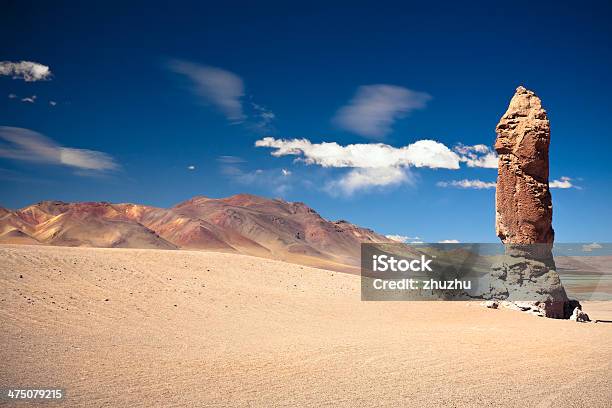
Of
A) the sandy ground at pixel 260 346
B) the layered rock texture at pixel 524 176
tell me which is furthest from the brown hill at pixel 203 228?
the layered rock texture at pixel 524 176

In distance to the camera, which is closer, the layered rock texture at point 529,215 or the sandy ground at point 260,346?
the sandy ground at point 260,346

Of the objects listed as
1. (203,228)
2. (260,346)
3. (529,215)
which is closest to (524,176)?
(529,215)

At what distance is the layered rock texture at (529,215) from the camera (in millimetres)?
15531

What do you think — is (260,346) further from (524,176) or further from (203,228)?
(203,228)

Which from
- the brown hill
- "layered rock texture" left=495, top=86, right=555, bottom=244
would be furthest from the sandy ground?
the brown hill

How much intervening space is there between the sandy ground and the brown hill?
235 ft

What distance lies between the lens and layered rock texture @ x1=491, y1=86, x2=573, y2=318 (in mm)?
15531

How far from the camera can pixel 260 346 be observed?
34.8ft

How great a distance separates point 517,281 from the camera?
16047mm

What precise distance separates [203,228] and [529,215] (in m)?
98.4

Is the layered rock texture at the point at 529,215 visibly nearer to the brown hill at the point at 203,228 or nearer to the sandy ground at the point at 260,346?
the sandy ground at the point at 260,346

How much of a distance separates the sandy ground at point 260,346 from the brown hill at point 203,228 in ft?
235

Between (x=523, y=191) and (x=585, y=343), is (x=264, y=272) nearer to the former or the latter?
(x=523, y=191)

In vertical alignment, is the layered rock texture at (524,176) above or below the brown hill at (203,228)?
below
